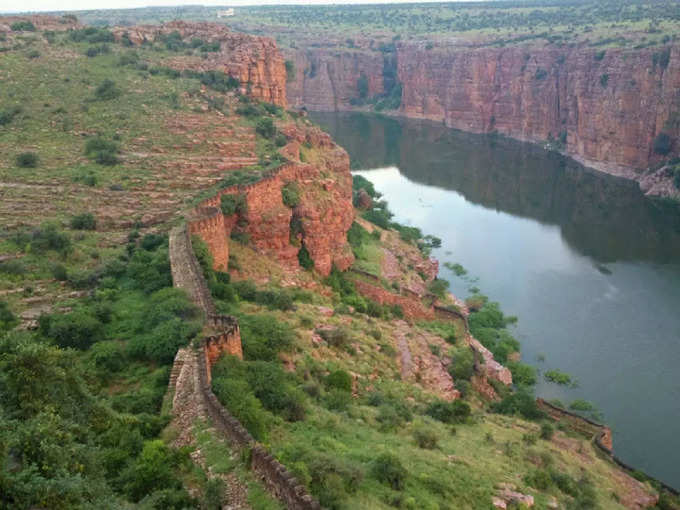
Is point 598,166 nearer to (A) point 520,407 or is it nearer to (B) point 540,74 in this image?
(B) point 540,74

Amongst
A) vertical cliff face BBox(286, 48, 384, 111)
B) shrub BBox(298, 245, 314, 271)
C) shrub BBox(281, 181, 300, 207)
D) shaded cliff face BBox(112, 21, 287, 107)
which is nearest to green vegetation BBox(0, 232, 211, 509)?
shrub BBox(298, 245, 314, 271)

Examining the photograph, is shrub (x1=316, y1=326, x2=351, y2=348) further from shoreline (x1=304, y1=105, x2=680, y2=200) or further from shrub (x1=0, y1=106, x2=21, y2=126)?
shoreline (x1=304, y1=105, x2=680, y2=200)

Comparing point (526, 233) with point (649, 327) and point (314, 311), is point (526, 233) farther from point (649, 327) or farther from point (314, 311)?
point (314, 311)

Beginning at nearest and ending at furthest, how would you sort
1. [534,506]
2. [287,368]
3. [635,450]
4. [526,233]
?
[534,506] → [287,368] → [635,450] → [526,233]

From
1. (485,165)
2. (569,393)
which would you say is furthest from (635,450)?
(485,165)

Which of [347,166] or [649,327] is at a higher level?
[347,166]

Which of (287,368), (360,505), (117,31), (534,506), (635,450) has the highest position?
(117,31)

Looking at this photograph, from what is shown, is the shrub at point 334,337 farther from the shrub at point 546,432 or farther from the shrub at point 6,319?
the shrub at point 6,319

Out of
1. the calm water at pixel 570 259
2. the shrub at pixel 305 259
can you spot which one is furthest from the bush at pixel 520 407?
the shrub at pixel 305 259
